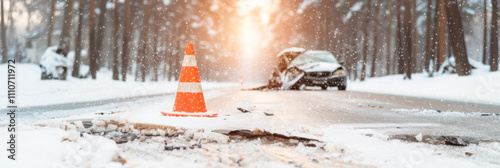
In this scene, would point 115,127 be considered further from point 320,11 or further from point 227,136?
point 320,11

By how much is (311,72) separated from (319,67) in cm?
43

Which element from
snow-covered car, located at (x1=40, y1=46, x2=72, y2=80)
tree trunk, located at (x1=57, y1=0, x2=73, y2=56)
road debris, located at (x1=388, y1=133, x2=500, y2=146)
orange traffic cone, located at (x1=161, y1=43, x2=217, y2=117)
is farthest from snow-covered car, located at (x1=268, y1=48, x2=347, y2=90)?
road debris, located at (x1=388, y1=133, x2=500, y2=146)

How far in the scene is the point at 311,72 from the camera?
17.3 meters

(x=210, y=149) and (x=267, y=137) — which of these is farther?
(x=267, y=137)

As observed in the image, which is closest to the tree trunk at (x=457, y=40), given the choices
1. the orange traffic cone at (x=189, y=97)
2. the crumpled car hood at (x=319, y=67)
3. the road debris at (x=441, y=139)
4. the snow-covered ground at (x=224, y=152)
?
the crumpled car hood at (x=319, y=67)

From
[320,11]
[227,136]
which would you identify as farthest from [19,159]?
[320,11]

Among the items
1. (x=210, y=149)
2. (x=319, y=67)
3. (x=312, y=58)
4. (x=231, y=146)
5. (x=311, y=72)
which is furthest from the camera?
(x=312, y=58)

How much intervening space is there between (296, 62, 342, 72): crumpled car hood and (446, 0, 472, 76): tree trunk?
189 inches

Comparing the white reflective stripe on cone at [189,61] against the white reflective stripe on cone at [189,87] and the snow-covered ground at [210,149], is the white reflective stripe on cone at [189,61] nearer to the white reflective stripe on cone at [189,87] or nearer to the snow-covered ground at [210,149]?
the white reflective stripe on cone at [189,87]

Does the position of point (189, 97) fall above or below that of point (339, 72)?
below

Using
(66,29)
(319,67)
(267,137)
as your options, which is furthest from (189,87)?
(66,29)

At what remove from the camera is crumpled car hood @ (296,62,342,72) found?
686 inches

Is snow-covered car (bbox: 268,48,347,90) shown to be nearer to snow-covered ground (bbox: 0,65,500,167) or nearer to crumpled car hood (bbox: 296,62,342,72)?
crumpled car hood (bbox: 296,62,342,72)

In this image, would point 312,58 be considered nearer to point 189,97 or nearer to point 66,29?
point 66,29
